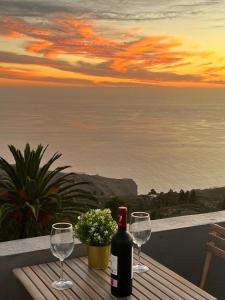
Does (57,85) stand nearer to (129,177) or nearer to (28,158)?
(129,177)

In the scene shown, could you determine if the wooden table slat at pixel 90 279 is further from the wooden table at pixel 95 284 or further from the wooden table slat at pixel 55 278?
the wooden table slat at pixel 55 278

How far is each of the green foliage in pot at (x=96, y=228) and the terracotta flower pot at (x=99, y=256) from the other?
23 mm

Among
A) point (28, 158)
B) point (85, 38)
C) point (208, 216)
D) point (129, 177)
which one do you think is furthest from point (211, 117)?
point (208, 216)

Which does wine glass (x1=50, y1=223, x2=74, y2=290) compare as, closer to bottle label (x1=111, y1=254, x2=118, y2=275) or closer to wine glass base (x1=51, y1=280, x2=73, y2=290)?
wine glass base (x1=51, y1=280, x2=73, y2=290)

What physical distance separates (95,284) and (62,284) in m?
0.15

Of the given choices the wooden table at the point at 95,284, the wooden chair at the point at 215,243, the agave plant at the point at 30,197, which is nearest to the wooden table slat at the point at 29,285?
the wooden table at the point at 95,284

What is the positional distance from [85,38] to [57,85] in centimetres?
244

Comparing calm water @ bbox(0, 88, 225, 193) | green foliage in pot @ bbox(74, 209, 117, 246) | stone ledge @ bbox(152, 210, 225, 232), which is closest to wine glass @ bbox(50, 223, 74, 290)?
Result: green foliage in pot @ bbox(74, 209, 117, 246)

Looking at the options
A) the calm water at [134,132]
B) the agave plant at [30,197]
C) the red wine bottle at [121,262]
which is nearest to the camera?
the red wine bottle at [121,262]

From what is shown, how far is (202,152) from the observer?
69.3ft

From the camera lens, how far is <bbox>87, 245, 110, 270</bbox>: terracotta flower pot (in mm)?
2402

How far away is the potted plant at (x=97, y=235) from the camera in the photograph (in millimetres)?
2387

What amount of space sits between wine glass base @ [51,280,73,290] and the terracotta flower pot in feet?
0.63

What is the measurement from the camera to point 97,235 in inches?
93.8
